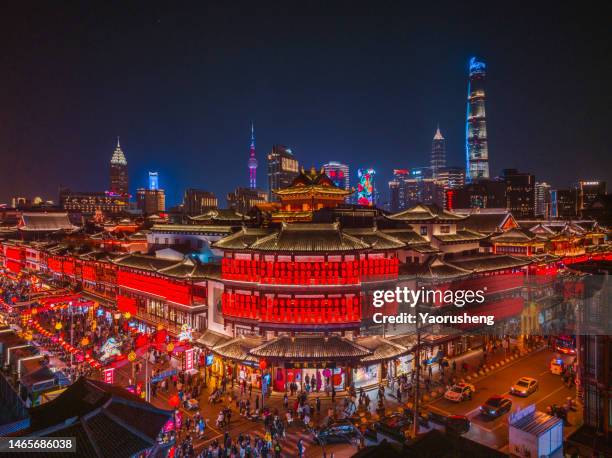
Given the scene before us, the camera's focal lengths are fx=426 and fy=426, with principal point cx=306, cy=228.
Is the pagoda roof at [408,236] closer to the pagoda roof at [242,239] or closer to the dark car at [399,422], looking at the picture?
the pagoda roof at [242,239]

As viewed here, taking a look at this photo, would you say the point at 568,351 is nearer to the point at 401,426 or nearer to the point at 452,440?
the point at 401,426

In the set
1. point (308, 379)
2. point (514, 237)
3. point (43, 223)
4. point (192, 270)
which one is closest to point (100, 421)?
point (308, 379)

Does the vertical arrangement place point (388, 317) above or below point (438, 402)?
above

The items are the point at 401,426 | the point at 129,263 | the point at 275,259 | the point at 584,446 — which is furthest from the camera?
the point at 129,263

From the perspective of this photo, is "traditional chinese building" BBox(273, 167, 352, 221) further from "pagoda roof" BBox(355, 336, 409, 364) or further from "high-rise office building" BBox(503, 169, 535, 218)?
"high-rise office building" BBox(503, 169, 535, 218)

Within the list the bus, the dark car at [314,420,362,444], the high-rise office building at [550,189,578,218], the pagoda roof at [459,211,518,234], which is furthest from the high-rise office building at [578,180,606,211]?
the dark car at [314,420,362,444]

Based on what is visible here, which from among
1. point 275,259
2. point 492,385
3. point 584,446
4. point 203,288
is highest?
point 275,259

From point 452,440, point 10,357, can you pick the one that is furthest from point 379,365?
point 10,357
